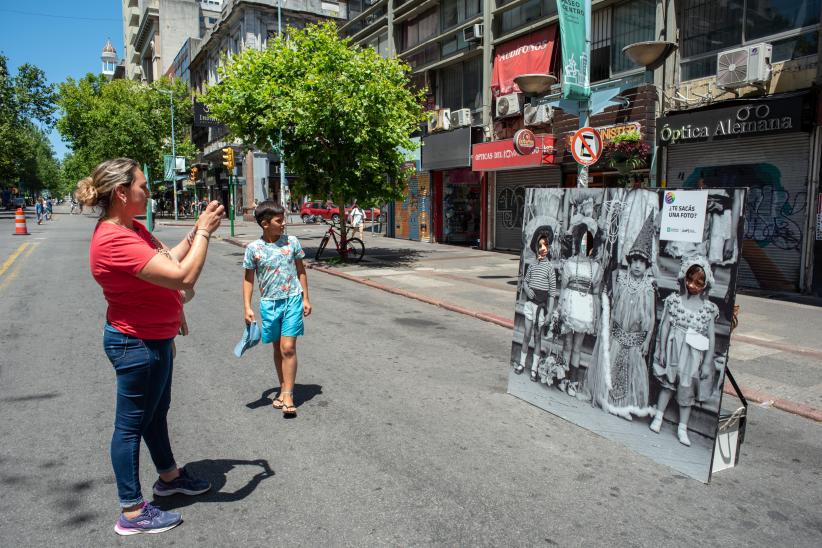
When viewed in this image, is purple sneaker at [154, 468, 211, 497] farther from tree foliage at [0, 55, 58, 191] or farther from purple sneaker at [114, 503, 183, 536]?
tree foliage at [0, 55, 58, 191]

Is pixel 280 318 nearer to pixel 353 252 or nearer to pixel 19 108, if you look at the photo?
pixel 353 252

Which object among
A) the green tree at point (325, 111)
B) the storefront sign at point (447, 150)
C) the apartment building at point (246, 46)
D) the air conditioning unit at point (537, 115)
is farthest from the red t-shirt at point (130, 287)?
the apartment building at point (246, 46)

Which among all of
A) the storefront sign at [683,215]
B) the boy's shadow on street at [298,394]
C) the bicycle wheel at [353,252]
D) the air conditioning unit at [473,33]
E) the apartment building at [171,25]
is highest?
the apartment building at [171,25]

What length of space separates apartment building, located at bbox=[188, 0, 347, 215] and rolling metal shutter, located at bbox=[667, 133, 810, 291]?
27412 mm

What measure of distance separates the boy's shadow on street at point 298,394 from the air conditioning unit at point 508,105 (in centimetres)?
1587

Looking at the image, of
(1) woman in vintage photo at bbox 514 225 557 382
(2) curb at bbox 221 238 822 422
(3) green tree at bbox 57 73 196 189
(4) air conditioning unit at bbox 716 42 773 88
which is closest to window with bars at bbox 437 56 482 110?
(2) curb at bbox 221 238 822 422

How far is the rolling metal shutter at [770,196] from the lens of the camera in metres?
11.9

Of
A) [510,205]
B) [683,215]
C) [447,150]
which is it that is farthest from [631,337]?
[447,150]

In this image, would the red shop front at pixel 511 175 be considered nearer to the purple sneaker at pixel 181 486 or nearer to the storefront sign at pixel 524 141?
the storefront sign at pixel 524 141

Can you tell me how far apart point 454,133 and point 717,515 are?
801 inches

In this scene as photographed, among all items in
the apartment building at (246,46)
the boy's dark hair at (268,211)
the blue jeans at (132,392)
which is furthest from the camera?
the apartment building at (246,46)

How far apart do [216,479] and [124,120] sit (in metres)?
49.5

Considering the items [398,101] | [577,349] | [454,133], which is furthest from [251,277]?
[454,133]

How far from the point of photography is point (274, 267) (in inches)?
201
